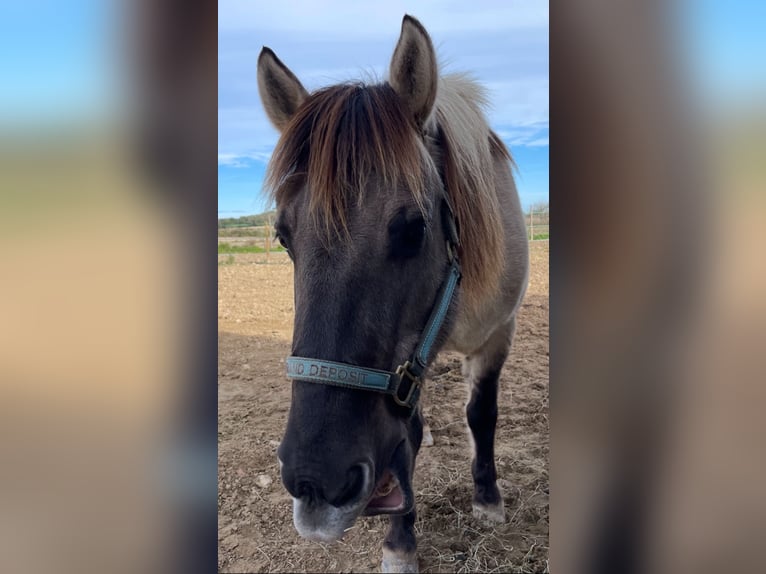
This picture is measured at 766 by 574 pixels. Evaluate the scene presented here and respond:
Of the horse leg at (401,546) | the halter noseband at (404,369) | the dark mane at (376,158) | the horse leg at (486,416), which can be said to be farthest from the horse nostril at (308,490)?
the horse leg at (486,416)

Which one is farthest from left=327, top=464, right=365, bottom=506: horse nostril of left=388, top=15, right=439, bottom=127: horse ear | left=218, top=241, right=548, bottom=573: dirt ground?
left=388, top=15, right=439, bottom=127: horse ear

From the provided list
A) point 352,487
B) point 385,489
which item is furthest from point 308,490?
point 385,489

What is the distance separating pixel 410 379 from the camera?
4.12 feet

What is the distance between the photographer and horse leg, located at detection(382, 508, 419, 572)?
1.79 meters

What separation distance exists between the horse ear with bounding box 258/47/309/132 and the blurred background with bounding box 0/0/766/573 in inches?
9.5

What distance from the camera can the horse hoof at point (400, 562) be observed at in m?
1.78

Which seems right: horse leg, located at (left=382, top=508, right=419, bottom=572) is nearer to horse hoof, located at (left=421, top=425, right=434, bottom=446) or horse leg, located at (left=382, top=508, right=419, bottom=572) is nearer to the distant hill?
horse hoof, located at (left=421, top=425, right=434, bottom=446)
